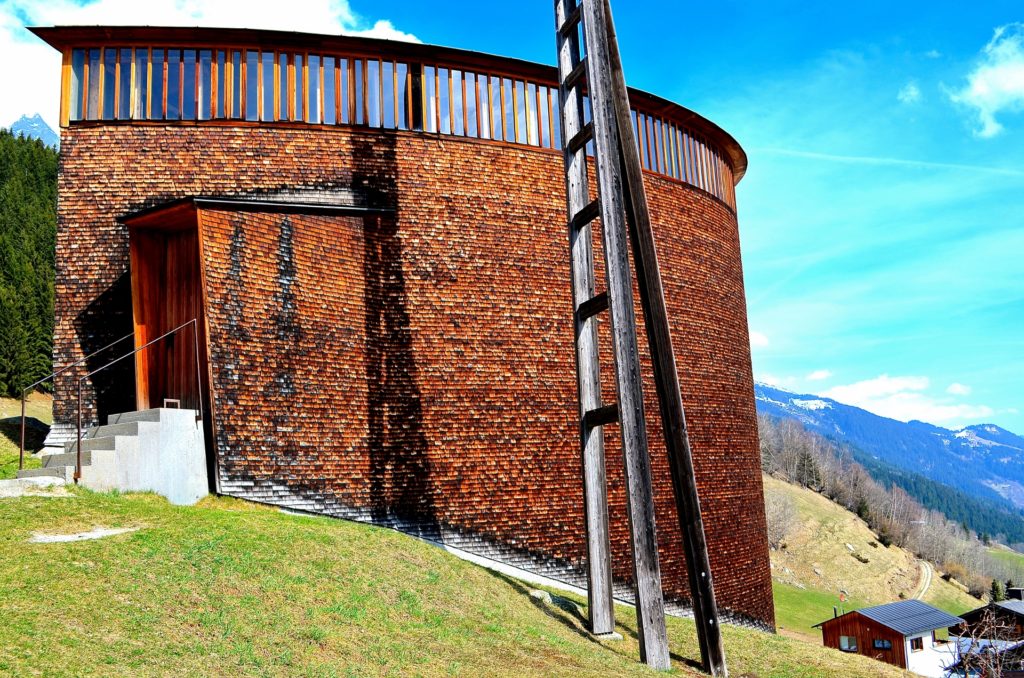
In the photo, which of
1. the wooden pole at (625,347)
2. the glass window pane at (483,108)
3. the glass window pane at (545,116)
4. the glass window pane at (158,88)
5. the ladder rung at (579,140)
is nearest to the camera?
the wooden pole at (625,347)

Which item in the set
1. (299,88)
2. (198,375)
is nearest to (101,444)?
(198,375)

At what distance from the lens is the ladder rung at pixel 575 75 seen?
457 inches

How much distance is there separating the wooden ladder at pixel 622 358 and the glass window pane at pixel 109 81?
7314mm

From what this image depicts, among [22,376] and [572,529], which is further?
[22,376]

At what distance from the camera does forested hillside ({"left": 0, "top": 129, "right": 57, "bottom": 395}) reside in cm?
4150

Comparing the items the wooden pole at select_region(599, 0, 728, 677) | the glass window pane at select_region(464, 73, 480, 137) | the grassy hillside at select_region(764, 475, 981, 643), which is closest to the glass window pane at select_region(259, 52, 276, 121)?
the glass window pane at select_region(464, 73, 480, 137)

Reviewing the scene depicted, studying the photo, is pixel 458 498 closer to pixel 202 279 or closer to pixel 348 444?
pixel 348 444

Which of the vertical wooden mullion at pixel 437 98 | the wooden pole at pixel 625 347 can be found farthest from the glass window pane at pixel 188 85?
the wooden pole at pixel 625 347

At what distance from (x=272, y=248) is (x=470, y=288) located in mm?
3257

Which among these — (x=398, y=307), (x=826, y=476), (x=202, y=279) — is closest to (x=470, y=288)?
(x=398, y=307)

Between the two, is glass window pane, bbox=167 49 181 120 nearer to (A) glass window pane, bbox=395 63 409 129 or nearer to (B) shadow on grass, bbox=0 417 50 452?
(A) glass window pane, bbox=395 63 409 129

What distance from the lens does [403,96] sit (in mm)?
14820

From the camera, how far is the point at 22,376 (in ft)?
134

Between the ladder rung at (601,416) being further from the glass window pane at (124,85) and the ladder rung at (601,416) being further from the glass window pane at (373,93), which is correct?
the glass window pane at (124,85)
